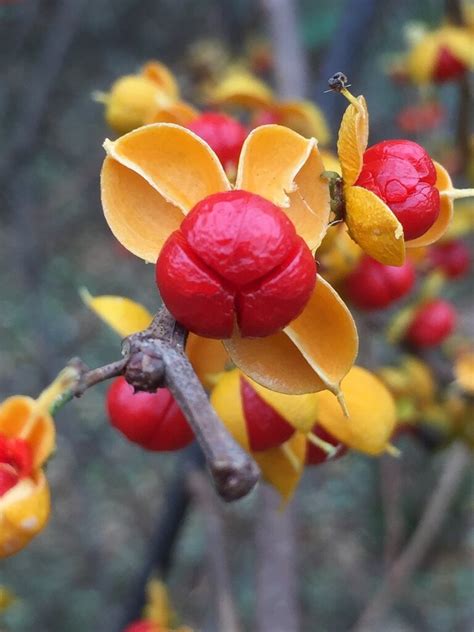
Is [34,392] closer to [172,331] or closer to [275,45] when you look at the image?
[275,45]

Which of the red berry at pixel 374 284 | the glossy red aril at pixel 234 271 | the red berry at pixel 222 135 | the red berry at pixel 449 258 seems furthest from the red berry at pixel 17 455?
the red berry at pixel 449 258

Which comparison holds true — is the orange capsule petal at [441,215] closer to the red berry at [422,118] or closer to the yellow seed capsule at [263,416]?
the yellow seed capsule at [263,416]

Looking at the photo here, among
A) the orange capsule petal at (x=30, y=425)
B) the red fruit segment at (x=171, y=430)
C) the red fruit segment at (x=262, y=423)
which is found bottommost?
the red fruit segment at (x=262, y=423)

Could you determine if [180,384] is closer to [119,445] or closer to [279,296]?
[279,296]

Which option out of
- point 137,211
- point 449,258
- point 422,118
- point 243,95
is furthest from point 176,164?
point 422,118

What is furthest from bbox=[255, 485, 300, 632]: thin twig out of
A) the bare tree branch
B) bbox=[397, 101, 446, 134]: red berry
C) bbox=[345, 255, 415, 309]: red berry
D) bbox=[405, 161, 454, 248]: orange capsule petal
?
bbox=[397, 101, 446, 134]: red berry
